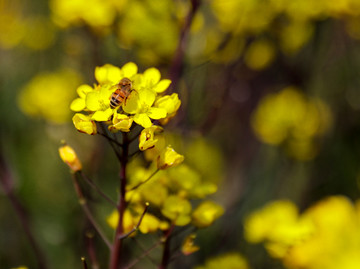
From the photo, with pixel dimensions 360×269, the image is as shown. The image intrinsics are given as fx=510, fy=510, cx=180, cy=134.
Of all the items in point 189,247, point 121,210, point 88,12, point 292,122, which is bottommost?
point 292,122

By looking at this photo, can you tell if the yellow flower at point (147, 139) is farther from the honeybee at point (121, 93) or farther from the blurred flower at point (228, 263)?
the blurred flower at point (228, 263)

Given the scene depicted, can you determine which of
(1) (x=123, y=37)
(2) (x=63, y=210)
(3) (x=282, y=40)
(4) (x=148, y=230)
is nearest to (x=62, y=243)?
(2) (x=63, y=210)

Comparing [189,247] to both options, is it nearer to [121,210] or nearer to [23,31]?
[121,210]

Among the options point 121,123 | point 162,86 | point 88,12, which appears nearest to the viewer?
point 121,123

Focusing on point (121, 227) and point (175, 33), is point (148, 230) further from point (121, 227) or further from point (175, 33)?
point (175, 33)

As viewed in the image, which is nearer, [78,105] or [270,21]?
[78,105]

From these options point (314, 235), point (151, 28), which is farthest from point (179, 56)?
point (314, 235)
